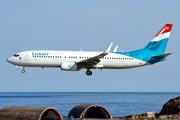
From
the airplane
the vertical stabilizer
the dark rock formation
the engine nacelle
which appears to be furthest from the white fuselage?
the dark rock formation

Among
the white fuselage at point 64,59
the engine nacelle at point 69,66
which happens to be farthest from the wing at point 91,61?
the white fuselage at point 64,59

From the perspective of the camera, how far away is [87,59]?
75562mm

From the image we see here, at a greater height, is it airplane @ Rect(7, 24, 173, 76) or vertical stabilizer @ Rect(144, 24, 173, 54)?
vertical stabilizer @ Rect(144, 24, 173, 54)

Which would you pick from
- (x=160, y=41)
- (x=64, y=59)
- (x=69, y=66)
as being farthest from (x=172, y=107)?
(x=160, y=41)

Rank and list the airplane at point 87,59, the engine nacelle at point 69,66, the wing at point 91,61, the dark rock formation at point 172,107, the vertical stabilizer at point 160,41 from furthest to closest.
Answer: the vertical stabilizer at point 160,41 → the airplane at point 87,59 → the engine nacelle at point 69,66 → the wing at point 91,61 → the dark rock formation at point 172,107

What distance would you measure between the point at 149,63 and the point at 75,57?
13.4 metres

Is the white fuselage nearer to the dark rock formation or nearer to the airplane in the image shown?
the airplane

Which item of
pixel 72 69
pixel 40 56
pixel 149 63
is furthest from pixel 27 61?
pixel 149 63

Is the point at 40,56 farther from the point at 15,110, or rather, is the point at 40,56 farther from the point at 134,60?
the point at 15,110

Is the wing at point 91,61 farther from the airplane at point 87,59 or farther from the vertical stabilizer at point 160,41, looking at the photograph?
the vertical stabilizer at point 160,41

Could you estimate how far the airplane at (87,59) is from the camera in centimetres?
7606

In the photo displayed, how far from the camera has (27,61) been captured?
76.6m

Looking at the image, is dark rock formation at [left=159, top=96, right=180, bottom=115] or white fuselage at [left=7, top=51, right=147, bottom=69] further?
white fuselage at [left=7, top=51, right=147, bottom=69]

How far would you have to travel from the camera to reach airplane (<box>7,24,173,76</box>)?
250ft
